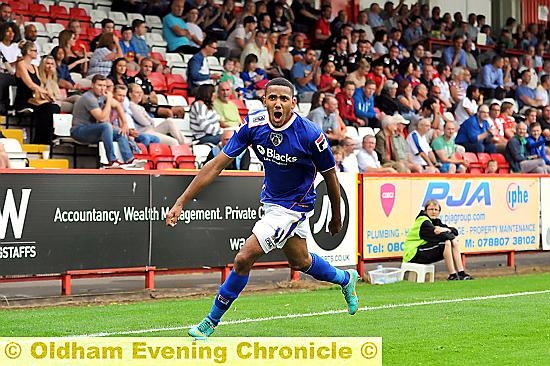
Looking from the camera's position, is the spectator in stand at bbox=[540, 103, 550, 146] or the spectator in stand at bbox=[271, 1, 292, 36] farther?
the spectator in stand at bbox=[540, 103, 550, 146]

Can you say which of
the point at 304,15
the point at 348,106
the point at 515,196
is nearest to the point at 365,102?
the point at 348,106

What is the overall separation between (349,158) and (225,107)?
2385 millimetres

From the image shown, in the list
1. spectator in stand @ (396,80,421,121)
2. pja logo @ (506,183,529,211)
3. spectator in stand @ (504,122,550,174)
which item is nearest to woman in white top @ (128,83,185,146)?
pja logo @ (506,183,529,211)

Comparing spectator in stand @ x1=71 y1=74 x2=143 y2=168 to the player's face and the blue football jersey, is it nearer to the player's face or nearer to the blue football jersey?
the blue football jersey

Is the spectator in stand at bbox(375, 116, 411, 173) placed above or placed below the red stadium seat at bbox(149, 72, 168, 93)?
below

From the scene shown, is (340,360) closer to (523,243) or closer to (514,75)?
(523,243)

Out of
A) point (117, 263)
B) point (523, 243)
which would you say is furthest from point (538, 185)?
point (117, 263)

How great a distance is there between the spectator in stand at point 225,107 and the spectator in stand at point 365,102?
3609 millimetres

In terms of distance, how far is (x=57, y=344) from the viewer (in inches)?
315

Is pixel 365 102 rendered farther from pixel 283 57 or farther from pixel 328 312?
pixel 328 312

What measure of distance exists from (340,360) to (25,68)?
434 inches

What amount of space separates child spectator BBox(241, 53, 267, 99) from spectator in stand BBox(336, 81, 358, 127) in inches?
61.6

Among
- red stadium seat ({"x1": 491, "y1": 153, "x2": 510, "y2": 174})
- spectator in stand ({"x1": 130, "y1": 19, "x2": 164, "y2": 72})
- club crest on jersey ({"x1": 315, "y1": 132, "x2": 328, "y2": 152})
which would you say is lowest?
club crest on jersey ({"x1": 315, "y1": 132, "x2": 328, "y2": 152})

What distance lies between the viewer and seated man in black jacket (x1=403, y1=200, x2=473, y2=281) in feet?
52.5
